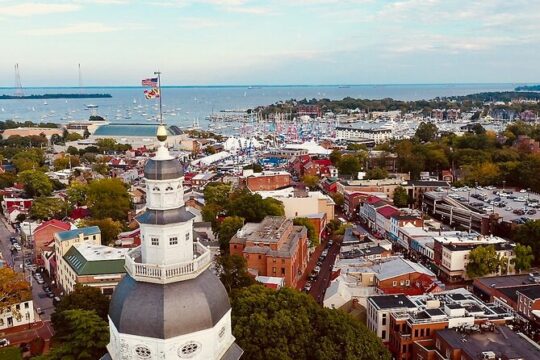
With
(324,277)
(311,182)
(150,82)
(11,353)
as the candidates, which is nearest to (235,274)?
(324,277)

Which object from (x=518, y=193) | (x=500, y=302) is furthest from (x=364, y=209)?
(x=500, y=302)

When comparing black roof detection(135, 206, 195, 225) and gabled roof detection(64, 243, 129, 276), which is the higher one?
black roof detection(135, 206, 195, 225)

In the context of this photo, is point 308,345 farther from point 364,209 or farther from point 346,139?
point 346,139

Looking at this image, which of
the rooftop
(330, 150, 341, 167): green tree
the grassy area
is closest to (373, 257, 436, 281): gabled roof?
the rooftop

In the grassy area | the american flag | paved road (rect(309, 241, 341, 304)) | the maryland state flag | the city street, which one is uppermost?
the american flag

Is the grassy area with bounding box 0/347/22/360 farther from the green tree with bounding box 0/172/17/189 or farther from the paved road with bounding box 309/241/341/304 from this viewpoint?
the green tree with bounding box 0/172/17/189

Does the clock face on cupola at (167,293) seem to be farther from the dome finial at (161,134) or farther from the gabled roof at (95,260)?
the gabled roof at (95,260)

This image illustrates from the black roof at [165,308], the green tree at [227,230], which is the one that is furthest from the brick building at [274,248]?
the black roof at [165,308]
